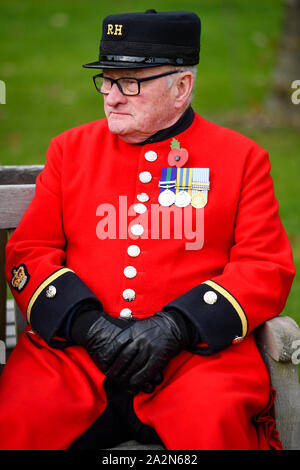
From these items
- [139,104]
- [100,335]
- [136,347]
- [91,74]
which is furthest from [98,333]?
[91,74]

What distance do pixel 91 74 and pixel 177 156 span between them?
8.16m

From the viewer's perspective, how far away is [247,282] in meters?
2.55

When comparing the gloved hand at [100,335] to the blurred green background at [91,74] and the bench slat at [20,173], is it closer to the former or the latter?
the bench slat at [20,173]

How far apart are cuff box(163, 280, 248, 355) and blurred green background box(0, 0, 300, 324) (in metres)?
2.23

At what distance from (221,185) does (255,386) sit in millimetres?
807

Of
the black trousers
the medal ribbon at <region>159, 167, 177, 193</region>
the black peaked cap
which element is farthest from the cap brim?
the black trousers

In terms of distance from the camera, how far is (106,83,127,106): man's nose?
2.62 metres

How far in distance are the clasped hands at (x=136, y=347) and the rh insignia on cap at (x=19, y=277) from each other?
0.36m

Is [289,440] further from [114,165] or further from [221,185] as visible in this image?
[114,165]

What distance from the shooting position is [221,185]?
2734 millimetres

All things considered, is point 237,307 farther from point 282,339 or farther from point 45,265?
point 45,265

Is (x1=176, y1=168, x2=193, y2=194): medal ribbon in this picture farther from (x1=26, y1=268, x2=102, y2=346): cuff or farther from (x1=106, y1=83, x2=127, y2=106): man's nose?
(x1=26, y1=268, x2=102, y2=346): cuff
